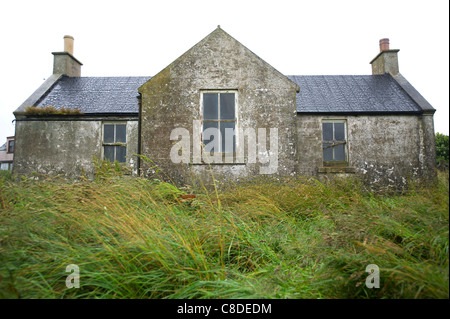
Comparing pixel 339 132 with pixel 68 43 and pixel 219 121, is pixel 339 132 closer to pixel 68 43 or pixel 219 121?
pixel 219 121

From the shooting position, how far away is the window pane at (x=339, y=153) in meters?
10.3

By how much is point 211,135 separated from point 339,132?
5.54 m

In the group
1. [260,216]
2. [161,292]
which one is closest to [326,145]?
[260,216]

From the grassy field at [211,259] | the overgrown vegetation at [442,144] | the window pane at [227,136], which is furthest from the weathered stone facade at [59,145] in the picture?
the overgrown vegetation at [442,144]

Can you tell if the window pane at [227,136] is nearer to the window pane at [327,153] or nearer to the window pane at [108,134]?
the window pane at [327,153]

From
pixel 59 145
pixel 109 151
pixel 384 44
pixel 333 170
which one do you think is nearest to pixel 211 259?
pixel 333 170

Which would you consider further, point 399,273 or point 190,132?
point 190,132

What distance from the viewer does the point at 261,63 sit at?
7426mm

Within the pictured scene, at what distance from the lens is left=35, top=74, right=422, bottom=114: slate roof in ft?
34.5

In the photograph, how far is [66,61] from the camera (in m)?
13.2

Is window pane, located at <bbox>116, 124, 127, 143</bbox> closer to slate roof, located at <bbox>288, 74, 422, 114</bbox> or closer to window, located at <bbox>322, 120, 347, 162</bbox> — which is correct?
slate roof, located at <bbox>288, 74, 422, 114</bbox>
